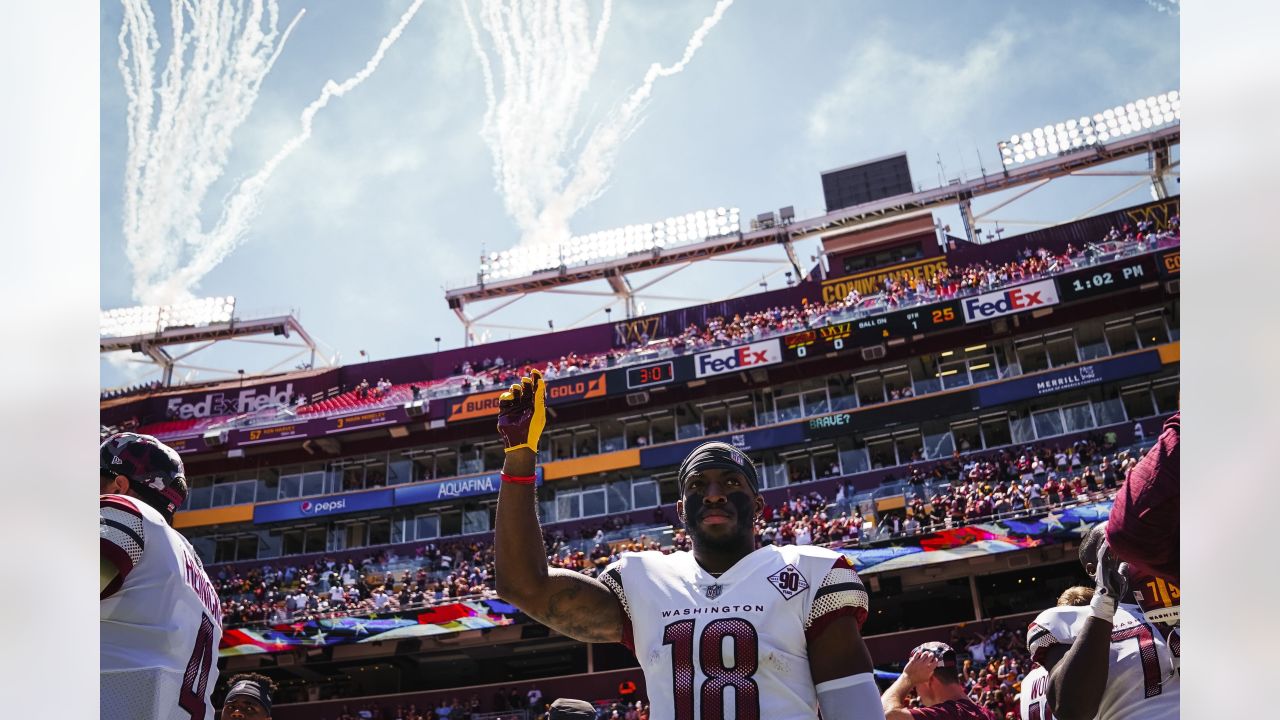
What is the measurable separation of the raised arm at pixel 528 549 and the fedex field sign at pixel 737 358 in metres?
30.5

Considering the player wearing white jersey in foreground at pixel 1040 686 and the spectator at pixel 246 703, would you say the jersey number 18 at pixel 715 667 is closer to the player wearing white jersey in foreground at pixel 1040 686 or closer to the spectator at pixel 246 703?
the player wearing white jersey in foreground at pixel 1040 686

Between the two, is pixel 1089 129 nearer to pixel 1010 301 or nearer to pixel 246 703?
pixel 1010 301

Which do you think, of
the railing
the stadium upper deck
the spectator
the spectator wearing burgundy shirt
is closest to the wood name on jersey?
the spectator

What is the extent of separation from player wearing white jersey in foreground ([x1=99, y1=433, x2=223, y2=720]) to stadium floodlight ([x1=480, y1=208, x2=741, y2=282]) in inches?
1616

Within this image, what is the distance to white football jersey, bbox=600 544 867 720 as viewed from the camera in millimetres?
3160

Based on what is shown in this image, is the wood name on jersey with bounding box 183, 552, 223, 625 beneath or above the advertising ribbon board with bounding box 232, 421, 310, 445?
beneath

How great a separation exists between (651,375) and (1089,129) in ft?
83.7

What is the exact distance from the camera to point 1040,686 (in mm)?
5109

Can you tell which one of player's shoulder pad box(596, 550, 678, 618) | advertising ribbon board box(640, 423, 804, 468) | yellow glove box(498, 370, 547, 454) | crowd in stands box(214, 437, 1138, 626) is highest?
advertising ribbon board box(640, 423, 804, 468)

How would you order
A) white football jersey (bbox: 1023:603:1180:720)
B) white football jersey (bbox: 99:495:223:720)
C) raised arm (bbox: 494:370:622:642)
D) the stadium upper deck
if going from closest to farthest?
1. white football jersey (bbox: 99:495:223:720)
2. raised arm (bbox: 494:370:622:642)
3. white football jersey (bbox: 1023:603:1180:720)
4. the stadium upper deck

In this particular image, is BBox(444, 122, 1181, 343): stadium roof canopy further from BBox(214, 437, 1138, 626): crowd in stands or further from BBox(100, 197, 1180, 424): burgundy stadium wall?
BBox(214, 437, 1138, 626): crowd in stands

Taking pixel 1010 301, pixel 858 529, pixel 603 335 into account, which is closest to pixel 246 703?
pixel 858 529

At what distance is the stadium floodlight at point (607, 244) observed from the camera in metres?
46.3

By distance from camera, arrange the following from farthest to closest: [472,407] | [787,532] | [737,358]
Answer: [472,407]
[737,358]
[787,532]
